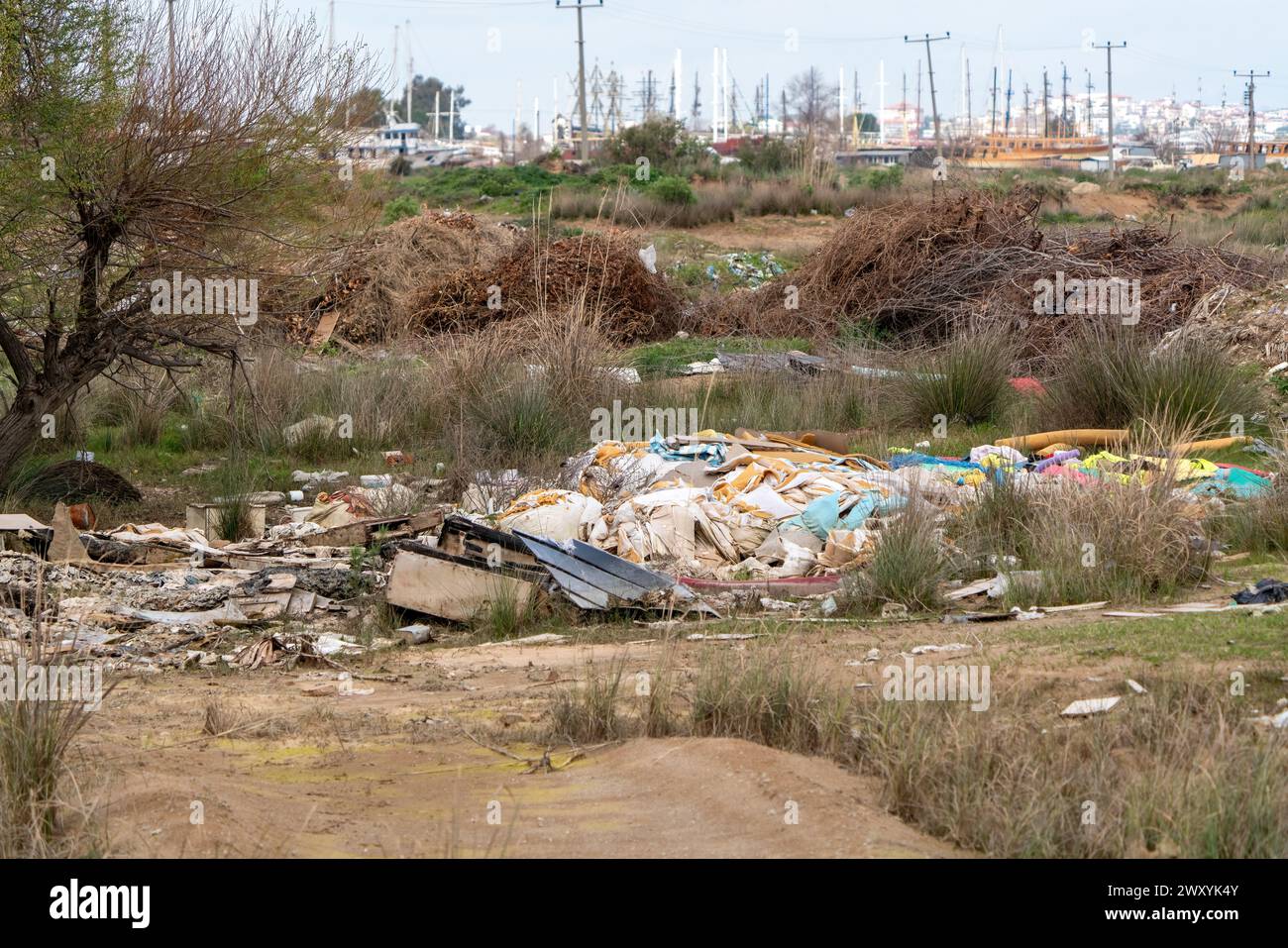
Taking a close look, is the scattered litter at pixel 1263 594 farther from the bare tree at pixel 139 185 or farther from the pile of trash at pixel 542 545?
the bare tree at pixel 139 185

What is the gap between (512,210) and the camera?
35562mm

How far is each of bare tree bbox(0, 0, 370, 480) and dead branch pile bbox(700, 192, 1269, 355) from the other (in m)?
8.44

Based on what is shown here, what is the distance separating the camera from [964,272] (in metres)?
18.5

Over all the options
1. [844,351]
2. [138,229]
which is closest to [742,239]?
[844,351]

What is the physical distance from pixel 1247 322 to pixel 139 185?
11.9 meters

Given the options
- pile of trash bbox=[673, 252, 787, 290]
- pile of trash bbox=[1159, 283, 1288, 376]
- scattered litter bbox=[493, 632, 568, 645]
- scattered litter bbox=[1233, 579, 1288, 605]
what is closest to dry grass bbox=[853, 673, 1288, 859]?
scattered litter bbox=[1233, 579, 1288, 605]

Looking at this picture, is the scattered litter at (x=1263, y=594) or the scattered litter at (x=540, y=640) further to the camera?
the scattered litter at (x=540, y=640)

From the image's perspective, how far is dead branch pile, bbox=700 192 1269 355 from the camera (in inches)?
683

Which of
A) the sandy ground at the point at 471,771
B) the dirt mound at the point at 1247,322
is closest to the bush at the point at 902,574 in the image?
the sandy ground at the point at 471,771

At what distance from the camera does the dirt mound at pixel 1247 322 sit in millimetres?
14742

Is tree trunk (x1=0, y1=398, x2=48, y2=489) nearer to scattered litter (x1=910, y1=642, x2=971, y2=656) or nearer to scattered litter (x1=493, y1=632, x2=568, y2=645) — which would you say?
scattered litter (x1=493, y1=632, x2=568, y2=645)

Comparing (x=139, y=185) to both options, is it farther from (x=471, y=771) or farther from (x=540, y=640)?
(x=471, y=771)

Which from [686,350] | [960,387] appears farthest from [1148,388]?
[686,350]

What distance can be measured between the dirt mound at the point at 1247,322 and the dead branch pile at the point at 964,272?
0.44 metres
